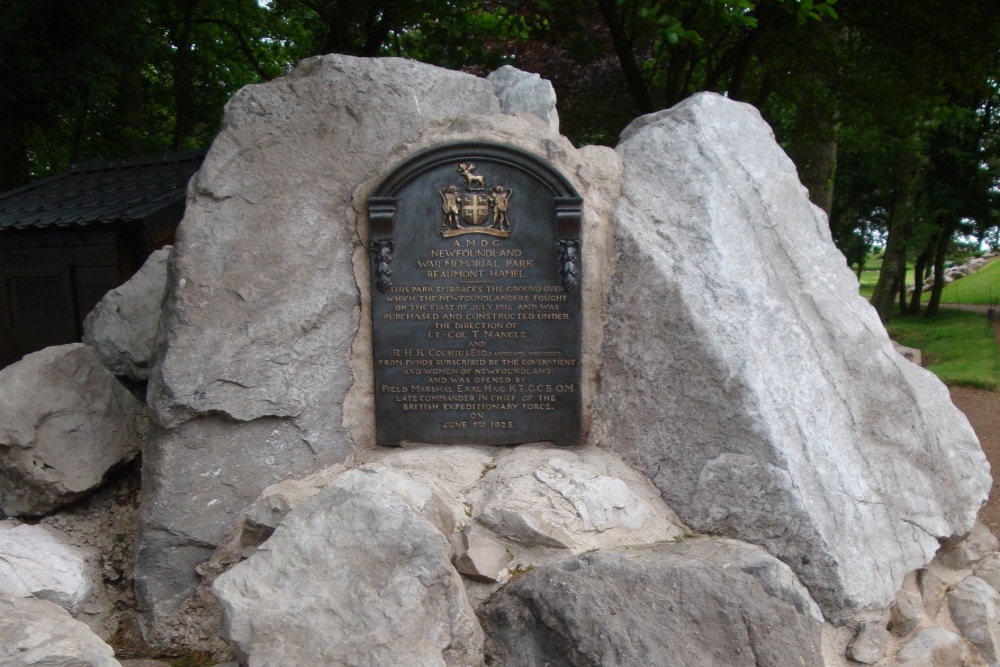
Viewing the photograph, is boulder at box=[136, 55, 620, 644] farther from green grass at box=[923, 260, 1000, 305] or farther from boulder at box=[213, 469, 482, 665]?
green grass at box=[923, 260, 1000, 305]

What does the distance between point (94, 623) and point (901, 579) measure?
11.4ft

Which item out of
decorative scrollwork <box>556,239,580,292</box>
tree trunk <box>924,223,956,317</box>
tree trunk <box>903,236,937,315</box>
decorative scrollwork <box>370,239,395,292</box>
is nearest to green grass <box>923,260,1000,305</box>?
tree trunk <box>903,236,937,315</box>

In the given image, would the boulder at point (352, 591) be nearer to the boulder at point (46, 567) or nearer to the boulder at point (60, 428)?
the boulder at point (46, 567)

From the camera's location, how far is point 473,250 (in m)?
3.82

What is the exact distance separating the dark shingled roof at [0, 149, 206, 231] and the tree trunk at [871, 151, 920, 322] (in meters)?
11.6

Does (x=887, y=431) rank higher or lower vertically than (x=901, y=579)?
higher

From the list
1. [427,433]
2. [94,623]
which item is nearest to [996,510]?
A: [427,433]

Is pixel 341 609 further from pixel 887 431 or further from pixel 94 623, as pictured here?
pixel 887 431

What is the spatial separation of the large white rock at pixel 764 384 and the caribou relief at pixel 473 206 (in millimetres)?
559

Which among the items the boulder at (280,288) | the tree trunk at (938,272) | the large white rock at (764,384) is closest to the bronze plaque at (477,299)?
the boulder at (280,288)

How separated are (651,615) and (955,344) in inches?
446

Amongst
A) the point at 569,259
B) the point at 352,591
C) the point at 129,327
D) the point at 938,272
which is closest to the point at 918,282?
the point at 938,272

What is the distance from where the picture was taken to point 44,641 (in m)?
2.62

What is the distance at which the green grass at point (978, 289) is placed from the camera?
19891 mm
